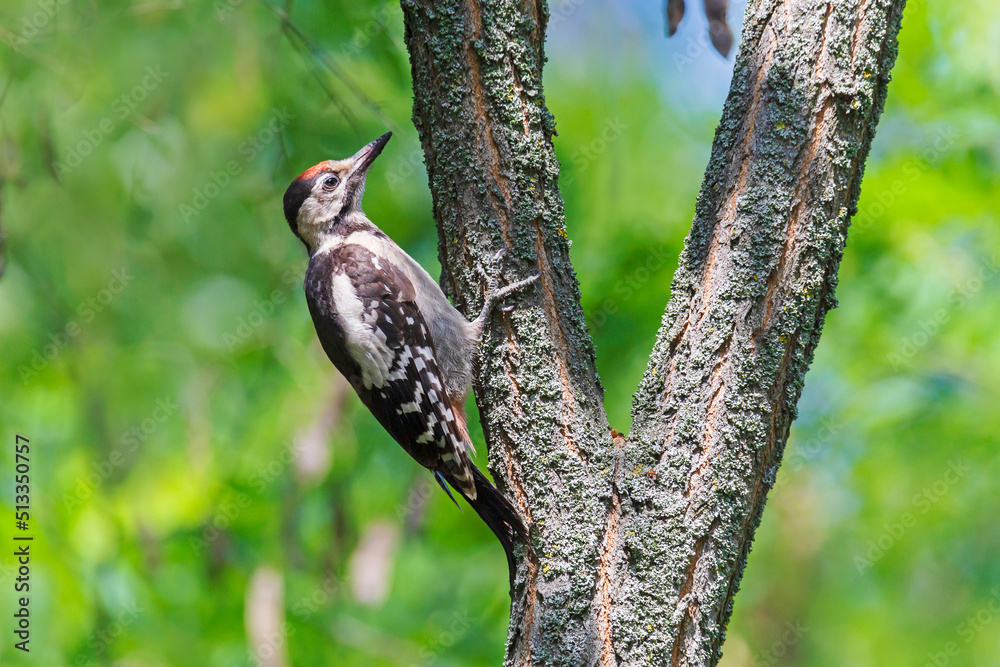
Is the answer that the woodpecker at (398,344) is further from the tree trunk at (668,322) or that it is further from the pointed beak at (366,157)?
the tree trunk at (668,322)

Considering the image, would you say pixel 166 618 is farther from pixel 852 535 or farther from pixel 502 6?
pixel 852 535

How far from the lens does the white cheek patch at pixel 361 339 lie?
3043 millimetres

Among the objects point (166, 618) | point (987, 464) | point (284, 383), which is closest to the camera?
point (166, 618)

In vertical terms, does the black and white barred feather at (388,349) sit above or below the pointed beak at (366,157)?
below

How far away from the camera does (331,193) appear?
137 inches

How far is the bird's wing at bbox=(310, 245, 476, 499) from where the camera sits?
9.68 ft

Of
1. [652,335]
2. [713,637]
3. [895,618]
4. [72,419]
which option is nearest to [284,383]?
[72,419]

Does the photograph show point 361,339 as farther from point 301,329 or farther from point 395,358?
point 301,329

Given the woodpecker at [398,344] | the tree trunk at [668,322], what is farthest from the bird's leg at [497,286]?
the woodpecker at [398,344]

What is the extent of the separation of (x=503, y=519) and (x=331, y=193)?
1.90 metres

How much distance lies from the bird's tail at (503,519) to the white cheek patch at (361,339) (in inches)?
30.5

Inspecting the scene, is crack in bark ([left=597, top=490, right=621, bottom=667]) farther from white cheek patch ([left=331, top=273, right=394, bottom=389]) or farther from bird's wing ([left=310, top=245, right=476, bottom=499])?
white cheek patch ([left=331, top=273, right=394, bottom=389])

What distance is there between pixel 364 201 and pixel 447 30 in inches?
85.8

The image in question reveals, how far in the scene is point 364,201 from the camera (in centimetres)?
429
